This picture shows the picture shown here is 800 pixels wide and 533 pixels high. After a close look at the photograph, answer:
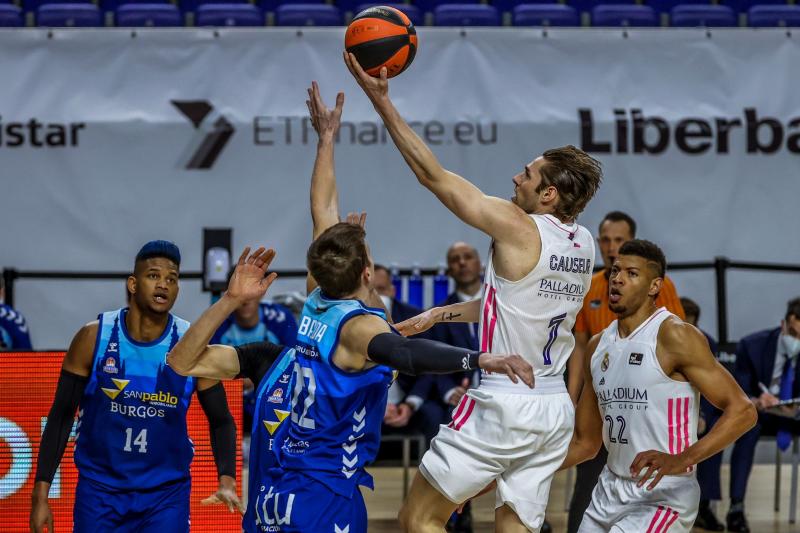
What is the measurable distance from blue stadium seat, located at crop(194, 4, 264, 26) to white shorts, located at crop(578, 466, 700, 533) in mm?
7837

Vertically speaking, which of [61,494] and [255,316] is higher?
[255,316]

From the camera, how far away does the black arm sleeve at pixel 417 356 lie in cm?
330

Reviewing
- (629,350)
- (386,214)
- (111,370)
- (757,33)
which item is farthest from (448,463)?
(757,33)

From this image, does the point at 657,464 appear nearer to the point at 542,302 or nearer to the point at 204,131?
the point at 542,302

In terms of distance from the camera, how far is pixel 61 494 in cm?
541

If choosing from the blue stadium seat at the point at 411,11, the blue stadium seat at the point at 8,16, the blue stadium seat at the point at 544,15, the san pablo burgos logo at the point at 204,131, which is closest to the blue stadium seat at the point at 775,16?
the blue stadium seat at the point at 544,15

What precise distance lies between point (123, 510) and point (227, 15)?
762 cm

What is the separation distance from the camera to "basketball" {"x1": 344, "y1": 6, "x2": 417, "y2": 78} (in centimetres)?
443

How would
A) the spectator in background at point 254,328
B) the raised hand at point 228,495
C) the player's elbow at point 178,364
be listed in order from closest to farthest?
1. the player's elbow at point 178,364
2. the raised hand at point 228,495
3. the spectator in background at point 254,328

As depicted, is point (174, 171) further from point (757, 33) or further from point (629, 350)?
point (629, 350)

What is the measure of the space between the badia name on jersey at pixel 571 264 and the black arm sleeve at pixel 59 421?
188cm

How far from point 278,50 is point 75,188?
2.34 metres

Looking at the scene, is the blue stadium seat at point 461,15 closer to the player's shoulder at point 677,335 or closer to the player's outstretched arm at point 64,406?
the player's shoulder at point 677,335

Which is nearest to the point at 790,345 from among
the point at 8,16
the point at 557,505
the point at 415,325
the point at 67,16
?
the point at 557,505
